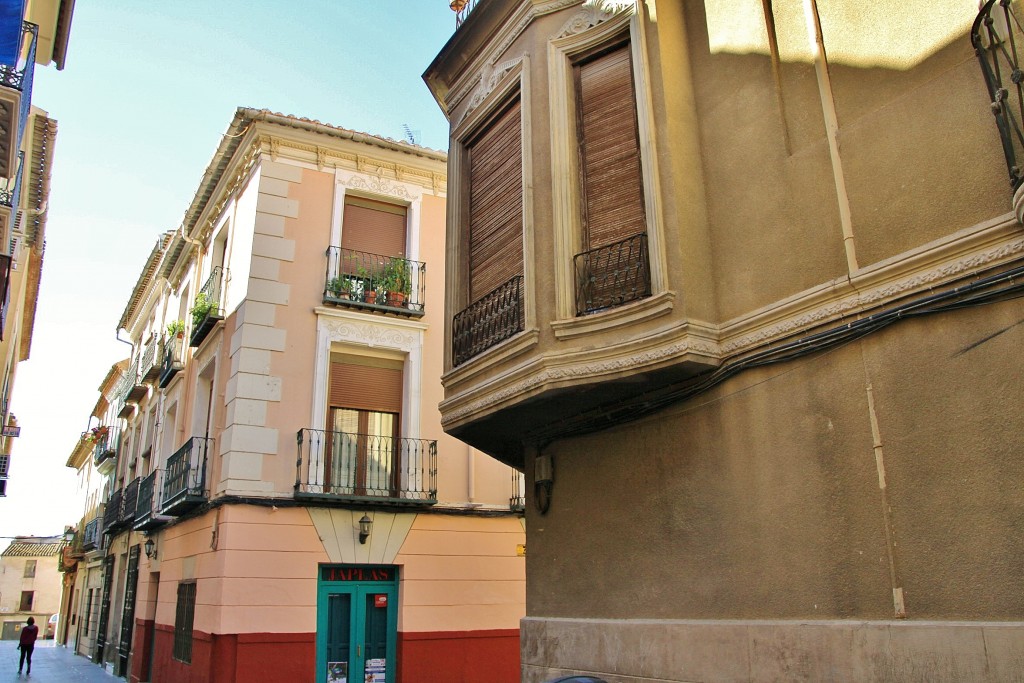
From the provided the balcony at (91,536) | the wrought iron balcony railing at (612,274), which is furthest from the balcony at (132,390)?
the wrought iron balcony railing at (612,274)

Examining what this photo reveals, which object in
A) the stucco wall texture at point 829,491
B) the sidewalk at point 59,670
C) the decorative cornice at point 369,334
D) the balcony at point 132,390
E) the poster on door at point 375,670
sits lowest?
the sidewalk at point 59,670

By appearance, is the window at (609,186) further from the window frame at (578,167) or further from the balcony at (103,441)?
the balcony at (103,441)

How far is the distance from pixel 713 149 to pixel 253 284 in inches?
374

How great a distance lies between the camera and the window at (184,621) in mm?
13664

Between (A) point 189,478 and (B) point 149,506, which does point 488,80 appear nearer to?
(A) point 189,478

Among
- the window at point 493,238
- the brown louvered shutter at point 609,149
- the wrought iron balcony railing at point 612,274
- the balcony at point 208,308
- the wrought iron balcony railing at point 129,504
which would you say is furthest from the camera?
the wrought iron balcony railing at point 129,504

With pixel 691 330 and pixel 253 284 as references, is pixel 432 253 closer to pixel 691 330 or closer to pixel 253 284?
pixel 253 284

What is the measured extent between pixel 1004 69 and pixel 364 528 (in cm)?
1106

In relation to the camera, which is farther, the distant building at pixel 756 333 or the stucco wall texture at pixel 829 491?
the distant building at pixel 756 333

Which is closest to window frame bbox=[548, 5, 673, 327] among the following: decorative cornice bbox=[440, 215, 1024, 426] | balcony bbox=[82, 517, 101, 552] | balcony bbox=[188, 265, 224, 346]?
decorative cornice bbox=[440, 215, 1024, 426]

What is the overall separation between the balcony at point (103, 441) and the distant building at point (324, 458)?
37.3 ft

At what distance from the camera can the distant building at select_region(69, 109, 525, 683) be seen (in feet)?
41.5

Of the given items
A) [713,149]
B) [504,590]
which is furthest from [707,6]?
[504,590]

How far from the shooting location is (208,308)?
15258 millimetres
